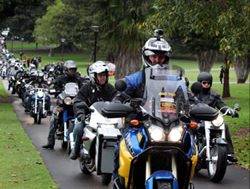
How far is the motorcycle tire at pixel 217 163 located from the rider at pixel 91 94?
1.86m

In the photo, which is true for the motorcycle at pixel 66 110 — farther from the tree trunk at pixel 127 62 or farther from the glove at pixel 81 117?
the tree trunk at pixel 127 62

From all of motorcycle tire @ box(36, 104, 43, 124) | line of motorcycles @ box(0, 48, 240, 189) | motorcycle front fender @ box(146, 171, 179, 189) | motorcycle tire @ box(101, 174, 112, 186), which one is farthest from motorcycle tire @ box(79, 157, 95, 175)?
motorcycle tire @ box(36, 104, 43, 124)

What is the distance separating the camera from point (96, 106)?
8992 millimetres

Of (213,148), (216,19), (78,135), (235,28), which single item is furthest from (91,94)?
(216,19)

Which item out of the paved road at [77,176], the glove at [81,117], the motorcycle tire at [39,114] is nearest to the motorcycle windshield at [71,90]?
the paved road at [77,176]

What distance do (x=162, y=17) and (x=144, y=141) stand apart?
937 centimetres

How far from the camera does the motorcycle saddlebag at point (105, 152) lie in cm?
815

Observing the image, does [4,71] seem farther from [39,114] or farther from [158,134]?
[158,134]

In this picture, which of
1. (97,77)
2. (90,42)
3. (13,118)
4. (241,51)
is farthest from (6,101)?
(90,42)

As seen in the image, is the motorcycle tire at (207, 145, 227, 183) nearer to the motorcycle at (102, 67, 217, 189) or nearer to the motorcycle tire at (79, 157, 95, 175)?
the motorcycle tire at (79, 157, 95, 175)

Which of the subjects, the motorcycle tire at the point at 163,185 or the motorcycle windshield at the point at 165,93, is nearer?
the motorcycle tire at the point at 163,185

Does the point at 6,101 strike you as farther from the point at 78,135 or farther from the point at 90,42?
the point at 90,42

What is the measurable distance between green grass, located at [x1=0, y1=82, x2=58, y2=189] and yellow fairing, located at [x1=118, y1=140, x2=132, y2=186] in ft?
9.82

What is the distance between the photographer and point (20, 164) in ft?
34.7
